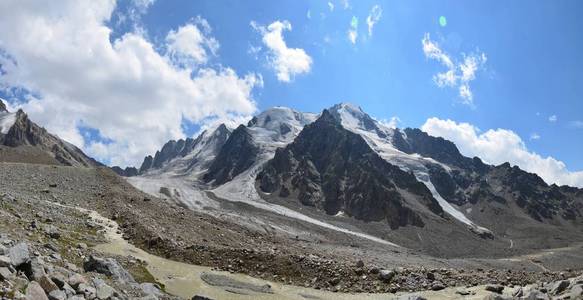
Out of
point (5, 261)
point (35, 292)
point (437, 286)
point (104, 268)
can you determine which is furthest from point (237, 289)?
point (35, 292)

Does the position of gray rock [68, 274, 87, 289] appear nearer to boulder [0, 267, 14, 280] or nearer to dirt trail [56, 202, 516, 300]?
boulder [0, 267, 14, 280]

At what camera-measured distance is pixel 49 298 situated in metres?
21.7

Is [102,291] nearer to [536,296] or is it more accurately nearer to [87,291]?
[87,291]

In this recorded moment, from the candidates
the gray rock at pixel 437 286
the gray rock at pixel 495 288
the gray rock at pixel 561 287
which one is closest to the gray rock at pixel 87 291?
the gray rock at pixel 561 287

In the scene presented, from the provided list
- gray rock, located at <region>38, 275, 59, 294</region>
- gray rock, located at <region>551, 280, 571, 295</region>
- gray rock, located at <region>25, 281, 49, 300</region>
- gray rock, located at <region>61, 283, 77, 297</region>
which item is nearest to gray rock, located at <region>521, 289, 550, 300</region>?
gray rock, located at <region>551, 280, 571, 295</region>

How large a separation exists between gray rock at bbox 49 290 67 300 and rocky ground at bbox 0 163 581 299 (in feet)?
0.13

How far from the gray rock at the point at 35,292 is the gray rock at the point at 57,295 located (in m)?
0.39

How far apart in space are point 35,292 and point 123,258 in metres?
29.7

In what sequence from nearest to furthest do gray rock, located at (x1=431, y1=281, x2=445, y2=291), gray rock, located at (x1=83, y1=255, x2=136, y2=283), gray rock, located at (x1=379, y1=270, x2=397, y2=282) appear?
gray rock, located at (x1=83, y1=255, x2=136, y2=283) → gray rock, located at (x1=431, y1=281, x2=445, y2=291) → gray rock, located at (x1=379, y1=270, x2=397, y2=282)

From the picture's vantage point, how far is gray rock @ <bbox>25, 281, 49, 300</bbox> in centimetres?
2061

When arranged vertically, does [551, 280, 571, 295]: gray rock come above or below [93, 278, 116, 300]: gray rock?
above

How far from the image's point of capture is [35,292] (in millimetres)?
21016

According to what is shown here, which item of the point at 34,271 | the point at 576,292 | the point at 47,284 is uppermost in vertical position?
the point at 576,292

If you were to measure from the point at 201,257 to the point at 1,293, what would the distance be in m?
39.9
